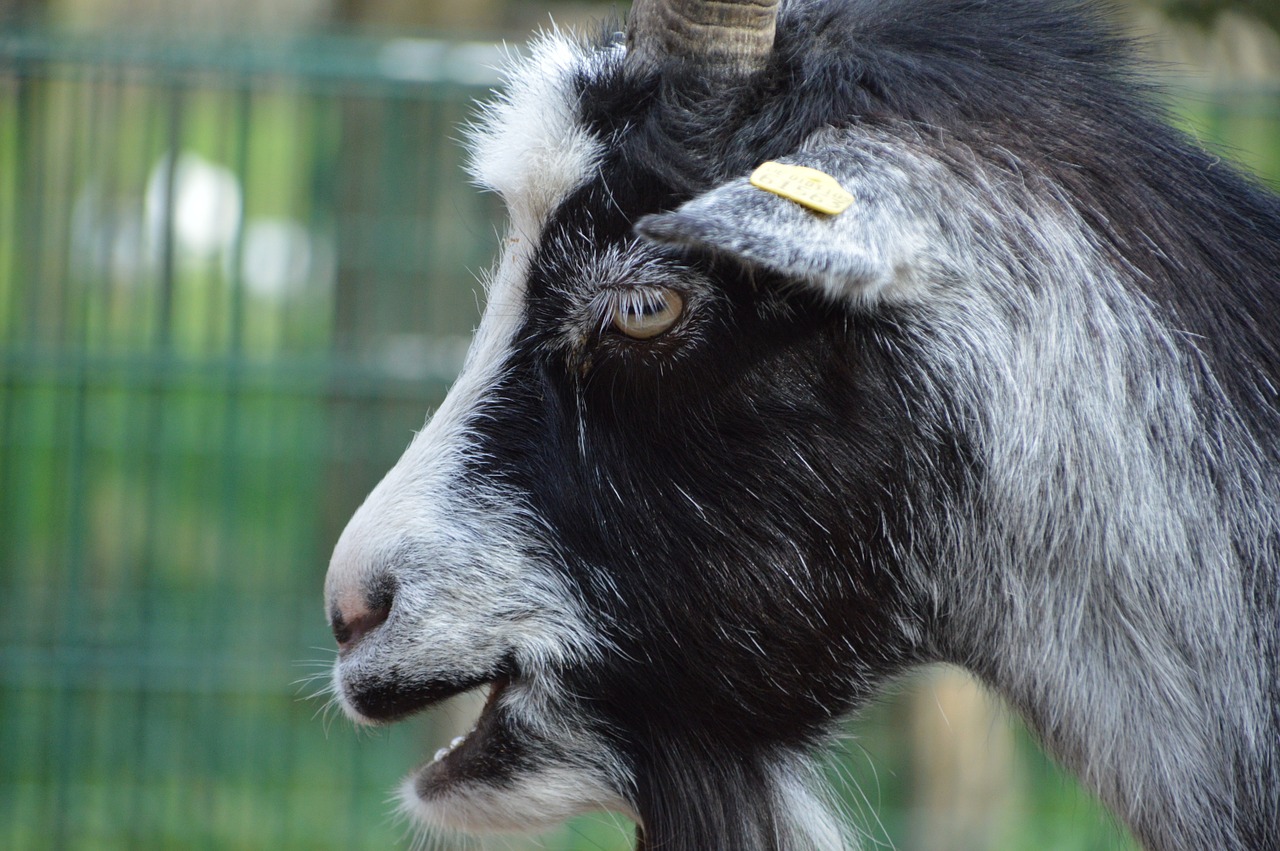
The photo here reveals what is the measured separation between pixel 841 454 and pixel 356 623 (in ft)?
2.89

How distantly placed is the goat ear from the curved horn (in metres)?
0.26

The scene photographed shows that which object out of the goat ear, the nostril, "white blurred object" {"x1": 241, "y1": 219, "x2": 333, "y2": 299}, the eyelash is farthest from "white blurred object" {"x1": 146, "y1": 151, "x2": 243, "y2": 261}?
the goat ear

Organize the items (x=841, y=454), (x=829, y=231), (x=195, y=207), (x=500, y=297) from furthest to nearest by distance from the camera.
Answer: (x=195, y=207)
(x=500, y=297)
(x=841, y=454)
(x=829, y=231)

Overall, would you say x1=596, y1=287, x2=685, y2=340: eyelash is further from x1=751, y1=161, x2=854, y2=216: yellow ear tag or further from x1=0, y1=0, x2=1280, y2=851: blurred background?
x1=0, y1=0, x2=1280, y2=851: blurred background

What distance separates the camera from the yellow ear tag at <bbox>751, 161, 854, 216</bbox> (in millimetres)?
1938

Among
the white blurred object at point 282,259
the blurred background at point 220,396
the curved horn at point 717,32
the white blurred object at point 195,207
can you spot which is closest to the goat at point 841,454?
the curved horn at point 717,32

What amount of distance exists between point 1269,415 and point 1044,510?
15.5 inches

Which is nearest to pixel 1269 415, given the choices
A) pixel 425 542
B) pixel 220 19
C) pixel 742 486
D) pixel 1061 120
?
pixel 1061 120

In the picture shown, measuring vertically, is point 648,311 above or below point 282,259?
above

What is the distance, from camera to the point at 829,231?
1.91 metres

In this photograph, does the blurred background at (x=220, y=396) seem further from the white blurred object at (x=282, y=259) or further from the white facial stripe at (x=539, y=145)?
the white facial stripe at (x=539, y=145)

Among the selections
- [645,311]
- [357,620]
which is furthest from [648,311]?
[357,620]

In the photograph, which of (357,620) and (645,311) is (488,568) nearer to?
(357,620)

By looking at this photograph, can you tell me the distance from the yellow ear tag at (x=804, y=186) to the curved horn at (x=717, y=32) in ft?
1.04
